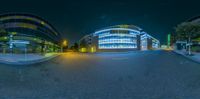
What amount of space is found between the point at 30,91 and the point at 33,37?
77.8 m

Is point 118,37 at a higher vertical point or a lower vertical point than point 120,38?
higher

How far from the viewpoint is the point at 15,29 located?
76.8 metres

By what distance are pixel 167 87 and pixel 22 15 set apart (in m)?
84.4

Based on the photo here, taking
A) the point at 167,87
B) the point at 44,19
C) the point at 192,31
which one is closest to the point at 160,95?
the point at 167,87

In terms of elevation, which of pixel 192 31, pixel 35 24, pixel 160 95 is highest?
pixel 35 24

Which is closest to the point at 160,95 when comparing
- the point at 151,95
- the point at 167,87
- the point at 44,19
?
the point at 151,95

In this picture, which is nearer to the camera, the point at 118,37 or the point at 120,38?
the point at 118,37

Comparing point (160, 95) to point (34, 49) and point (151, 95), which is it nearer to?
point (151, 95)

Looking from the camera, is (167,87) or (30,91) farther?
(167,87)

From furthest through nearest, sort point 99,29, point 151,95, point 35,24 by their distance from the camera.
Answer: point 99,29 → point 35,24 → point 151,95

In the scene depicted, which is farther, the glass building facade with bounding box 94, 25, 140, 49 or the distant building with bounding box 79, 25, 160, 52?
the glass building facade with bounding box 94, 25, 140, 49

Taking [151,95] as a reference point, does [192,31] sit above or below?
above

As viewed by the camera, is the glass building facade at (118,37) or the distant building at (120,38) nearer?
the distant building at (120,38)

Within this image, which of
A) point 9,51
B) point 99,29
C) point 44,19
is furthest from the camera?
point 99,29
